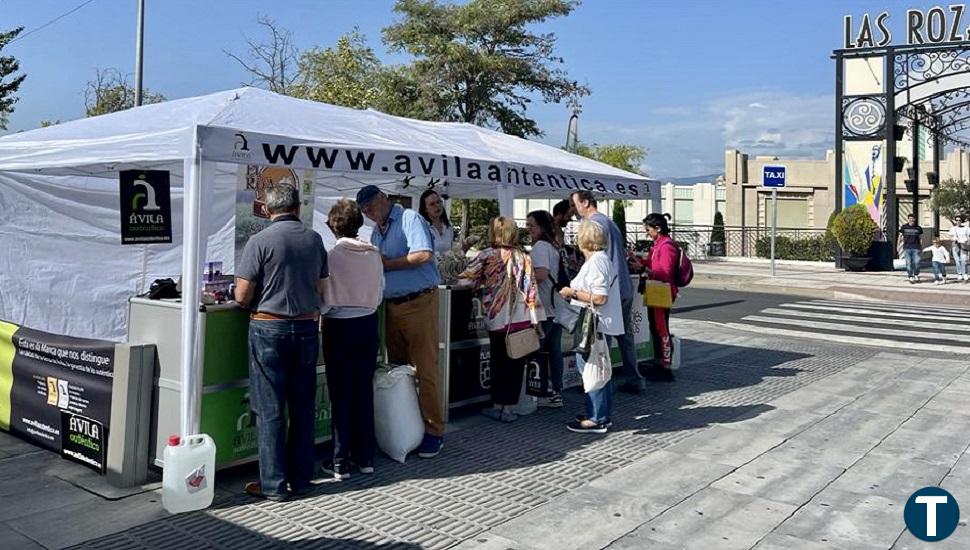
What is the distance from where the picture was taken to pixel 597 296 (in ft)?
20.9

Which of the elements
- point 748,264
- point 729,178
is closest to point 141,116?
point 748,264

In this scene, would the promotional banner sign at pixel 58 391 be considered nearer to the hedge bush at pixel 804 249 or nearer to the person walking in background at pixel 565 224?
the person walking in background at pixel 565 224

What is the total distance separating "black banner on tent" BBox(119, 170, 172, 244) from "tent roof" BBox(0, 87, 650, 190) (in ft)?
0.72

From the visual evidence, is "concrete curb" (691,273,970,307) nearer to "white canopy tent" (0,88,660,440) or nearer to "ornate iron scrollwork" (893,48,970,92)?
"ornate iron scrollwork" (893,48,970,92)

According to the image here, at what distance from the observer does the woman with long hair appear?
7.15m

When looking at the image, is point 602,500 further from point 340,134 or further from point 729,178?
point 729,178

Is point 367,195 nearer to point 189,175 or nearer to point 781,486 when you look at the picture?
point 189,175

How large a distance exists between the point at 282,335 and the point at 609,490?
2320 millimetres

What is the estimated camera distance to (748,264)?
28.7 m

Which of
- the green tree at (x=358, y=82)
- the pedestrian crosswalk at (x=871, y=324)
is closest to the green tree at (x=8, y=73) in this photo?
the green tree at (x=358, y=82)

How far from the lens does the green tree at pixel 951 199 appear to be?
120 feet

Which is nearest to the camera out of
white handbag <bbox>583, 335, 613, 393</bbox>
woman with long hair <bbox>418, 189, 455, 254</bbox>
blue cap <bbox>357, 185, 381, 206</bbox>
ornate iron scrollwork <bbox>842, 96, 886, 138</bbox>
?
blue cap <bbox>357, 185, 381, 206</bbox>

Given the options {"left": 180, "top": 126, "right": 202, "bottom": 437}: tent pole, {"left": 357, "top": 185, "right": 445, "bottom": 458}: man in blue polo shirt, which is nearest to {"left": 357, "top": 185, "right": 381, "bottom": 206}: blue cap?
{"left": 357, "top": 185, "right": 445, "bottom": 458}: man in blue polo shirt

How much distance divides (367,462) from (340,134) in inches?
98.6
